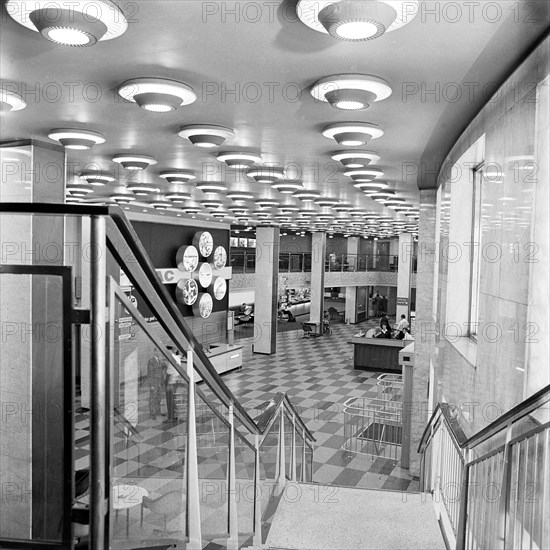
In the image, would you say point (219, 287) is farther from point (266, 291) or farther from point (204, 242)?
point (266, 291)

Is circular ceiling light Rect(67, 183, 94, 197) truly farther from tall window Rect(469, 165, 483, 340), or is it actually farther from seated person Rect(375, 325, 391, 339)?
seated person Rect(375, 325, 391, 339)

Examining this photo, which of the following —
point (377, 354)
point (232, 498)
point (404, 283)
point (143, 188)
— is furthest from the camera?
point (404, 283)

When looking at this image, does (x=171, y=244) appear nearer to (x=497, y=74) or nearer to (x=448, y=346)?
(x=448, y=346)

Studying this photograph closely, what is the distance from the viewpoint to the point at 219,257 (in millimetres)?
15062

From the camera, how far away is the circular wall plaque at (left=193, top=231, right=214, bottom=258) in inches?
552

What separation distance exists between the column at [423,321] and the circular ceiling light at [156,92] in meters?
4.64

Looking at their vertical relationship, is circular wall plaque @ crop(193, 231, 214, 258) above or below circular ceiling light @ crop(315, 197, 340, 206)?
below

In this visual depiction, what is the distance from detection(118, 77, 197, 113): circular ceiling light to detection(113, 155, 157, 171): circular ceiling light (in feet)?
8.18

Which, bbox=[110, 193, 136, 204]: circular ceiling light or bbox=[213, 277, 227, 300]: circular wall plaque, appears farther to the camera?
bbox=[213, 277, 227, 300]: circular wall plaque

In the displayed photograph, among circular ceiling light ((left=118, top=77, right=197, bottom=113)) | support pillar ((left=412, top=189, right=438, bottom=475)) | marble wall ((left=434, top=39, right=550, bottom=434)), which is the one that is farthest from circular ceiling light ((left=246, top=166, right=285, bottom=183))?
circular ceiling light ((left=118, top=77, right=197, bottom=113))

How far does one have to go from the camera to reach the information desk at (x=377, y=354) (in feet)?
47.9

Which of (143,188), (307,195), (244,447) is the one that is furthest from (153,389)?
(244,447)

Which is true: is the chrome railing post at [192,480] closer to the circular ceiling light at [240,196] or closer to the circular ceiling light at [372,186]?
the circular ceiling light at [372,186]

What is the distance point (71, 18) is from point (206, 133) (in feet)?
7.06
